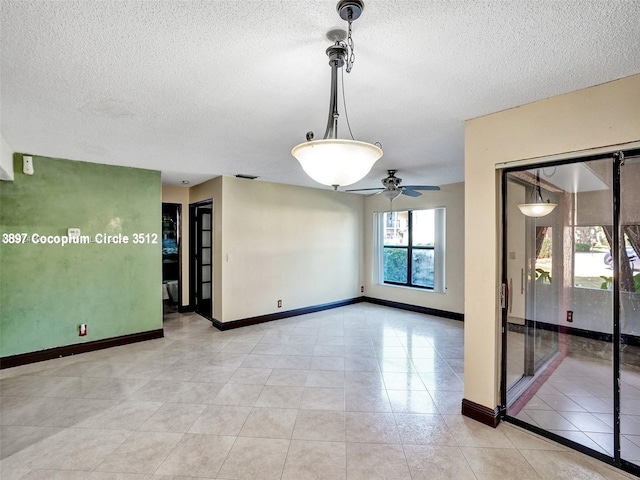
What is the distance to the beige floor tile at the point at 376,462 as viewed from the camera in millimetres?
1965

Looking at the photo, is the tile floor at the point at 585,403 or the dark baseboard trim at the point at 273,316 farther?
the dark baseboard trim at the point at 273,316

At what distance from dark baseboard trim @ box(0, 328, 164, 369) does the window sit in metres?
4.62

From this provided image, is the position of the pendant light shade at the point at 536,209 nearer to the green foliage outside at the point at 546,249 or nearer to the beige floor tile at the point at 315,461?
Answer: the green foliage outside at the point at 546,249

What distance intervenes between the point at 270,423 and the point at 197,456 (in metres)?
0.59

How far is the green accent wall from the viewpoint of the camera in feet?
11.9

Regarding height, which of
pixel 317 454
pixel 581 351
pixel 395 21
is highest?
pixel 395 21

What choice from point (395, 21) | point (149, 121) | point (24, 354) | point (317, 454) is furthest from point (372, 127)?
point (24, 354)

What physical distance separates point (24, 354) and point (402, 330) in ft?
16.5

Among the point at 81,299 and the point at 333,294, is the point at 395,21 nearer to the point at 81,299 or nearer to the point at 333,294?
the point at 81,299

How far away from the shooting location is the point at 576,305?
2.61 m

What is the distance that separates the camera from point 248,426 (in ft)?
8.14

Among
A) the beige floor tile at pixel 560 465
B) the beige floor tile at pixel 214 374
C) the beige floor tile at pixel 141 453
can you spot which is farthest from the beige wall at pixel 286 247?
the beige floor tile at pixel 560 465

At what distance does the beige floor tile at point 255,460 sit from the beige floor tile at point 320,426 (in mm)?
175

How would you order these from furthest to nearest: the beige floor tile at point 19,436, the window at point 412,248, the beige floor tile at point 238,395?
the window at point 412,248 < the beige floor tile at point 238,395 < the beige floor tile at point 19,436
